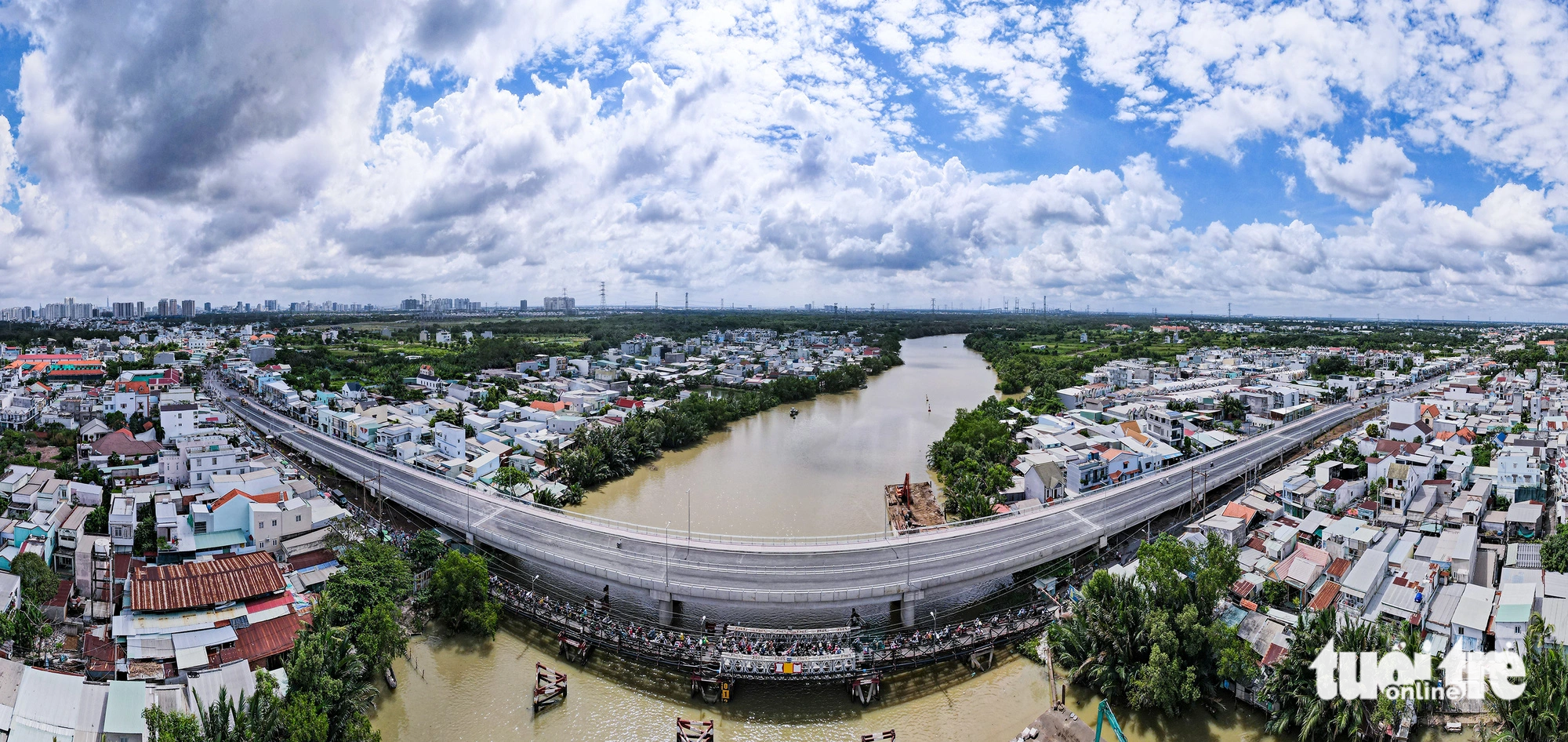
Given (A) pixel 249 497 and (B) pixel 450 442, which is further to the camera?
(B) pixel 450 442

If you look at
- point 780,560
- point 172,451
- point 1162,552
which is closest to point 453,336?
point 172,451

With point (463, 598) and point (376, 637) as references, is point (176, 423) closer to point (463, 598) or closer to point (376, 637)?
point (463, 598)

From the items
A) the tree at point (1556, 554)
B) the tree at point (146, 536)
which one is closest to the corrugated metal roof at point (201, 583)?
the tree at point (146, 536)

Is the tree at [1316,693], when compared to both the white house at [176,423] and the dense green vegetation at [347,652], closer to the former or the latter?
the dense green vegetation at [347,652]

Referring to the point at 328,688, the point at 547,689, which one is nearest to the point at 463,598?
the point at 547,689

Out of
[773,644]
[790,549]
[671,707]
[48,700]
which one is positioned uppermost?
[790,549]

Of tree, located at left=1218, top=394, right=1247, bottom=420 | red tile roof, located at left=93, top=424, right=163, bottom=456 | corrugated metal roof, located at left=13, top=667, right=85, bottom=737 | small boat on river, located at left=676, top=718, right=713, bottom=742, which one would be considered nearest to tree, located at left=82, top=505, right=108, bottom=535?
red tile roof, located at left=93, top=424, right=163, bottom=456

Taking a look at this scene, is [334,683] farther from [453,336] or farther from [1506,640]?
[453,336]

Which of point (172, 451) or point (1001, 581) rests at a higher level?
point (172, 451)
